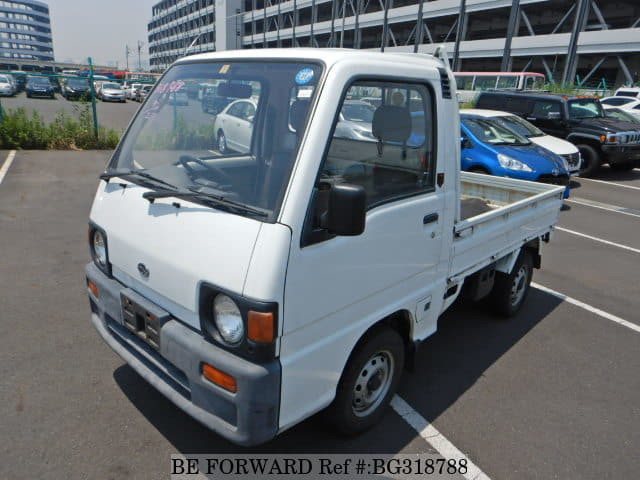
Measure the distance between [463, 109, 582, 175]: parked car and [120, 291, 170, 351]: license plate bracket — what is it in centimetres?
891

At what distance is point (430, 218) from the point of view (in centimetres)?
279

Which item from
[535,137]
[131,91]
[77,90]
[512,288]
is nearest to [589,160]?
[535,137]

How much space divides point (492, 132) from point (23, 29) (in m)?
160

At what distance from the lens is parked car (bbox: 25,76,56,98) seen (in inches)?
868

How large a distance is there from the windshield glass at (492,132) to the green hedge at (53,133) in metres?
9.87

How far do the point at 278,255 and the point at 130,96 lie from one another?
42.9 metres

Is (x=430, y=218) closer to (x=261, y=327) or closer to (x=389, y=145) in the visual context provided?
(x=389, y=145)

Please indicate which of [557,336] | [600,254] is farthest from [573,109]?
[557,336]

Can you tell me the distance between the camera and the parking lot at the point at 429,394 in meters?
2.68

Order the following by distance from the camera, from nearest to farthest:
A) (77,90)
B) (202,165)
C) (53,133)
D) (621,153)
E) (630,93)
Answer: (202,165) < (621,153) < (53,133) < (77,90) < (630,93)

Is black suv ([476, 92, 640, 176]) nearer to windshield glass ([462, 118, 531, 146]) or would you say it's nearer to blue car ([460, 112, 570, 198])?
windshield glass ([462, 118, 531, 146])

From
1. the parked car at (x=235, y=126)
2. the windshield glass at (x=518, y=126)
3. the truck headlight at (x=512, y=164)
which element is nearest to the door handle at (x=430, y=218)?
the parked car at (x=235, y=126)

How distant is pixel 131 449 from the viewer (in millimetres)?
2639

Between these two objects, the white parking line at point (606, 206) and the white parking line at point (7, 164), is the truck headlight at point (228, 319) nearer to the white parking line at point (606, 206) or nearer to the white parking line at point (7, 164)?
the white parking line at point (7, 164)
